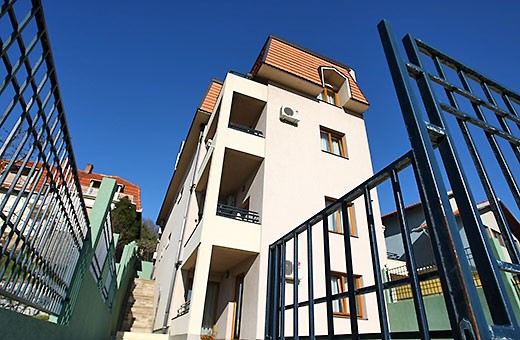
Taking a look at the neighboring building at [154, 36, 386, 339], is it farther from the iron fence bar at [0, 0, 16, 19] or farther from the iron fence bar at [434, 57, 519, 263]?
the iron fence bar at [0, 0, 16, 19]

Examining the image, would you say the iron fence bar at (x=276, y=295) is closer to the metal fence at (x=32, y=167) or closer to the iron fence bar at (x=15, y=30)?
the metal fence at (x=32, y=167)

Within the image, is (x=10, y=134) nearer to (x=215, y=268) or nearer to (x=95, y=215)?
(x=95, y=215)

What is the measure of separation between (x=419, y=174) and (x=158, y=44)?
875 centimetres

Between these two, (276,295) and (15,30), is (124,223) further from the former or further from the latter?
(15,30)

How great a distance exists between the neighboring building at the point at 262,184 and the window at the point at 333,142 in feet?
0.14

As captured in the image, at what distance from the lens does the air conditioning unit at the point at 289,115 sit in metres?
9.50

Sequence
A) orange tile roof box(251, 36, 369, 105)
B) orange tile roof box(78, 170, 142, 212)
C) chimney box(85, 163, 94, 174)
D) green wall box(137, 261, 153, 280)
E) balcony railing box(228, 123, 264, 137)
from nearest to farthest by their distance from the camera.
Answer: balcony railing box(228, 123, 264, 137)
orange tile roof box(251, 36, 369, 105)
green wall box(137, 261, 153, 280)
orange tile roof box(78, 170, 142, 212)
chimney box(85, 163, 94, 174)

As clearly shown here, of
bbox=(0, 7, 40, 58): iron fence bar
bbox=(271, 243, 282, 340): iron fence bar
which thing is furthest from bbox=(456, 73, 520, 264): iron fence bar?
bbox=(0, 7, 40, 58): iron fence bar

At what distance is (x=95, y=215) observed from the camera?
356 cm

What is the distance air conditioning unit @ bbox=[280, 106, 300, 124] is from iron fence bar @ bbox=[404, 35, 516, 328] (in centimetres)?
813

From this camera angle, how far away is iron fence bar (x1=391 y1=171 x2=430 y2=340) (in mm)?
1238

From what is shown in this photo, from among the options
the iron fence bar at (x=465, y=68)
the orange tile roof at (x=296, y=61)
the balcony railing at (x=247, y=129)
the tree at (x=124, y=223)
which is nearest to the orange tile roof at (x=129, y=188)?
the tree at (x=124, y=223)

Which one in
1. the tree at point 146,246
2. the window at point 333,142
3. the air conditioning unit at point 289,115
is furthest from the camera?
the tree at point 146,246

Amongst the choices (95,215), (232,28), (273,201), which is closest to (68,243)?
(95,215)
